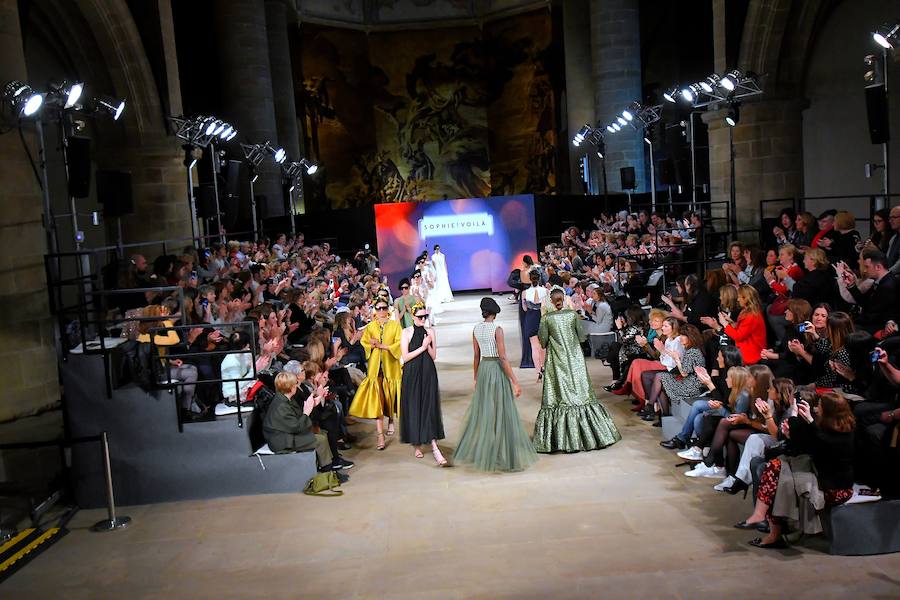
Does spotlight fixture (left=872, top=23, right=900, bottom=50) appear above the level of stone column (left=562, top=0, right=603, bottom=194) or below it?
below

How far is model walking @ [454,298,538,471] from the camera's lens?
8.70m

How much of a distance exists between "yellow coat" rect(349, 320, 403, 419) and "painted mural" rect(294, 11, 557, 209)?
874 inches

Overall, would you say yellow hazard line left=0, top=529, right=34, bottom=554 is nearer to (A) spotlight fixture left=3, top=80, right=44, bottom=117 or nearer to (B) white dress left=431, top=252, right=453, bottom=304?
(A) spotlight fixture left=3, top=80, right=44, bottom=117

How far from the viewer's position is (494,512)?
303 inches

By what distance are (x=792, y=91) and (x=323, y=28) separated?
20.3 m

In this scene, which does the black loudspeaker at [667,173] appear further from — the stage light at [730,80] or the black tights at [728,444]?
the black tights at [728,444]

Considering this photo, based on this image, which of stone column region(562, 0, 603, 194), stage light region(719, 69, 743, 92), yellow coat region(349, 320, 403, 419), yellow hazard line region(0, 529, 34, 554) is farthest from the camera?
stone column region(562, 0, 603, 194)

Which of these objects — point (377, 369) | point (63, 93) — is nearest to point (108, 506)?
point (377, 369)

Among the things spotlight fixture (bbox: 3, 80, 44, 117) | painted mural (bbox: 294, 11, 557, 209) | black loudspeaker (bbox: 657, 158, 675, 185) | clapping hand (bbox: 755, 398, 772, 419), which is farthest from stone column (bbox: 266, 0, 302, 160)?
clapping hand (bbox: 755, 398, 772, 419)

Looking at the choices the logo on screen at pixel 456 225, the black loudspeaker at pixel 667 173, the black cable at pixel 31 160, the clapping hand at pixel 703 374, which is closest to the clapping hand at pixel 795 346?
the clapping hand at pixel 703 374

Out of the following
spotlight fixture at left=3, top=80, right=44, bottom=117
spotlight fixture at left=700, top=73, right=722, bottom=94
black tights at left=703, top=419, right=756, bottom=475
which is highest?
spotlight fixture at left=700, top=73, right=722, bottom=94

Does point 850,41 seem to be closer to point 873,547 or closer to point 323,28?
point 873,547

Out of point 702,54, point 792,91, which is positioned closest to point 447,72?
point 702,54

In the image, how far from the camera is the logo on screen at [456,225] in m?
24.5
